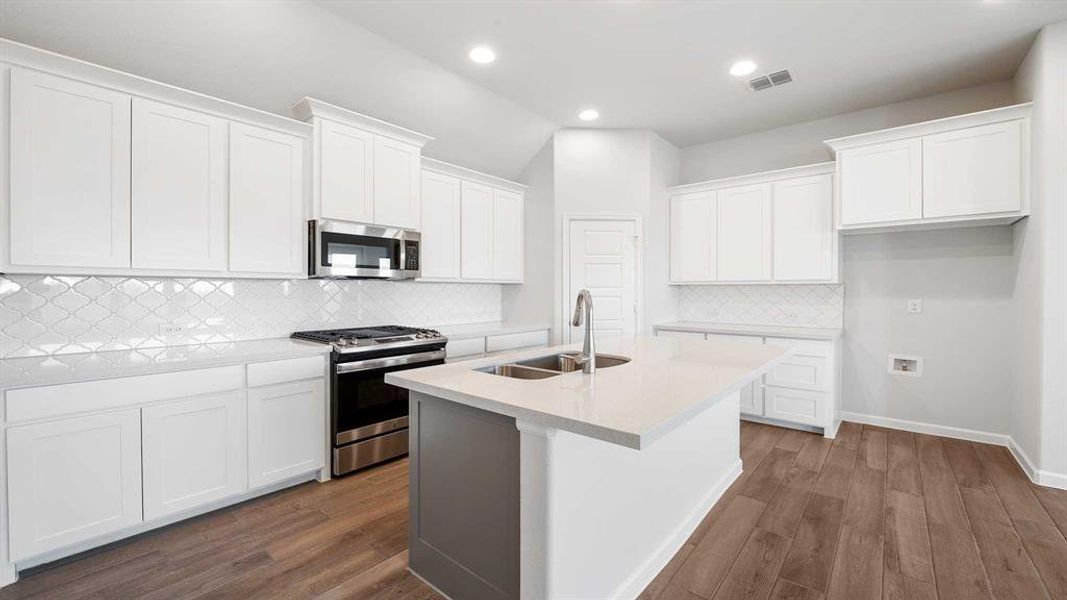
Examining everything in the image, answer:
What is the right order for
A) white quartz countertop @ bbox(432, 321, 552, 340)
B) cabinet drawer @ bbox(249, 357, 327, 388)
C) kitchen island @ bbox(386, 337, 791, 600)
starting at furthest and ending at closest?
white quartz countertop @ bbox(432, 321, 552, 340) → cabinet drawer @ bbox(249, 357, 327, 388) → kitchen island @ bbox(386, 337, 791, 600)

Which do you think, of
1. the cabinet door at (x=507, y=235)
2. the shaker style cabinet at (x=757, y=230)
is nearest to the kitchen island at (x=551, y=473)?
the shaker style cabinet at (x=757, y=230)

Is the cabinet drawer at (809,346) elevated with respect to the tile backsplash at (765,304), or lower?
lower

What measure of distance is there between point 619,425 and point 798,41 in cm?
318

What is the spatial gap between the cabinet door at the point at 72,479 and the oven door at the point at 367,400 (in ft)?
3.21

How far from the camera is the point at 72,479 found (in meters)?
2.03

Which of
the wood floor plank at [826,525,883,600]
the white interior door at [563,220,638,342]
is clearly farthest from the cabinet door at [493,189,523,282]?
the wood floor plank at [826,525,883,600]

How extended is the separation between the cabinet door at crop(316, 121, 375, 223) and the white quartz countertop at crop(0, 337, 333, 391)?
974mm

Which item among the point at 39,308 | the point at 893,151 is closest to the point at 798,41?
the point at 893,151

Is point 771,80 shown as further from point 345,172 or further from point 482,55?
point 345,172

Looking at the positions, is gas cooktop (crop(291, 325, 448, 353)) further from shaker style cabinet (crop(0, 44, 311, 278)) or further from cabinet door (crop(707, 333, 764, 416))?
cabinet door (crop(707, 333, 764, 416))

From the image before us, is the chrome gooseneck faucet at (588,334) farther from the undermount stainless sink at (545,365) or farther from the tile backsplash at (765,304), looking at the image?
the tile backsplash at (765,304)

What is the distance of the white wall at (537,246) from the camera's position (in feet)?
15.3

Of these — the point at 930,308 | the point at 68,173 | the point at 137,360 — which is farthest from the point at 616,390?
the point at 930,308

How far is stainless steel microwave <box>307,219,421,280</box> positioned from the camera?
3.10m
